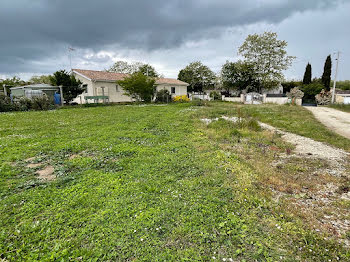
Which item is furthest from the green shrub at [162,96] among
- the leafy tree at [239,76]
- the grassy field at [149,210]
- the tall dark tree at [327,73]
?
the tall dark tree at [327,73]

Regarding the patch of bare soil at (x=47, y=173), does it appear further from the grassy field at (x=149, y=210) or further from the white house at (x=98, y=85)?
the white house at (x=98, y=85)

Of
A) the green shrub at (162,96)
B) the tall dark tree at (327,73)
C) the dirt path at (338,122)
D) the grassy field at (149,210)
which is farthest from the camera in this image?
the tall dark tree at (327,73)

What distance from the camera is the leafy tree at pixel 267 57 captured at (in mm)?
30656

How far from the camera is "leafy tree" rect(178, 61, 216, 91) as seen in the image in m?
39.2

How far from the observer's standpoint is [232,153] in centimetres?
430

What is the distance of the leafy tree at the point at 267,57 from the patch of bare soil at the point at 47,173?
33947 mm

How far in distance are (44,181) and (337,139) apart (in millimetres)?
7850

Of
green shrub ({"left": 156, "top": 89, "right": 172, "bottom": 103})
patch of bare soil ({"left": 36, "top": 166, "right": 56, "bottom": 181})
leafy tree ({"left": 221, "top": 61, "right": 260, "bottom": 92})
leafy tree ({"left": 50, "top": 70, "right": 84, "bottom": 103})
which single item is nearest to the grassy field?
patch of bare soil ({"left": 36, "top": 166, "right": 56, "bottom": 181})

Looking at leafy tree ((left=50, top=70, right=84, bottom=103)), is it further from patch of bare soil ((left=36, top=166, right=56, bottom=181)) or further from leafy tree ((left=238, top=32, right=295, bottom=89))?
leafy tree ((left=238, top=32, right=295, bottom=89))

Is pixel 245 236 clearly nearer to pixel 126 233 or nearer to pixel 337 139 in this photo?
pixel 126 233

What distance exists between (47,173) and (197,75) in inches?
1534

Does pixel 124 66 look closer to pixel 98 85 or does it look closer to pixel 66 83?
pixel 98 85

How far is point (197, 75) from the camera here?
129 ft

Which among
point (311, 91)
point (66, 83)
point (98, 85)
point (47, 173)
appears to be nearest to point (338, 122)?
point (47, 173)
